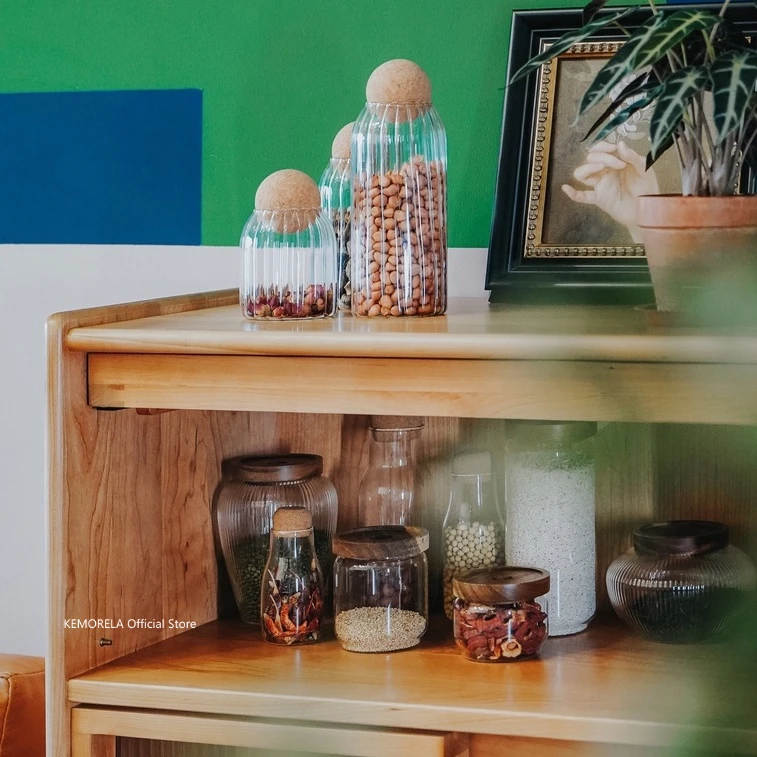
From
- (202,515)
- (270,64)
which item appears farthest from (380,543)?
(270,64)

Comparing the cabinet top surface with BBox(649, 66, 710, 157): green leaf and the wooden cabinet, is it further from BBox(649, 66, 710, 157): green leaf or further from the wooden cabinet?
BBox(649, 66, 710, 157): green leaf

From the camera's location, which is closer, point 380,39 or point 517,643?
point 517,643

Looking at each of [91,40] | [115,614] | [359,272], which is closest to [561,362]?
[359,272]

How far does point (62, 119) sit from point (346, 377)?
0.91 m

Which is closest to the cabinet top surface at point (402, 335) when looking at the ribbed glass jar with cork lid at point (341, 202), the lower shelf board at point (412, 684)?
the ribbed glass jar with cork lid at point (341, 202)

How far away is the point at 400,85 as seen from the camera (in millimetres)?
1311

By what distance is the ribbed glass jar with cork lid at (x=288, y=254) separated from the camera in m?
1.32

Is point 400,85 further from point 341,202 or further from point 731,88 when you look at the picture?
point 731,88

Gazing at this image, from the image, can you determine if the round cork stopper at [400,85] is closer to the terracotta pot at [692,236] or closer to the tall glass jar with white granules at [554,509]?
the terracotta pot at [692,236]

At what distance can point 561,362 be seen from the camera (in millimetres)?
363

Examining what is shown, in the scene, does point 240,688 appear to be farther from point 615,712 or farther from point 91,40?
point 91,40

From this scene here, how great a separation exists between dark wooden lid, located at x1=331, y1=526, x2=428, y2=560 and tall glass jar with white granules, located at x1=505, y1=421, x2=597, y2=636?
0.13 meters

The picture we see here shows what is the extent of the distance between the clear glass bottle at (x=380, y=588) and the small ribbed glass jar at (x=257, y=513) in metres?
0.12

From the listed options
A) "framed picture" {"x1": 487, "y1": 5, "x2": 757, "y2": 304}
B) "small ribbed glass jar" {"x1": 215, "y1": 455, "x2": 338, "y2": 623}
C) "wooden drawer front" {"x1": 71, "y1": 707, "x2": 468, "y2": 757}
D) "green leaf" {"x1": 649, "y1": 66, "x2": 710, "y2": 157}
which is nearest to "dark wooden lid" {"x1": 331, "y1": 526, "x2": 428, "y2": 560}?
"small ribbed glass jar" {"x1": 215, "y1": 455, "x2": 338, "y2": 623}
